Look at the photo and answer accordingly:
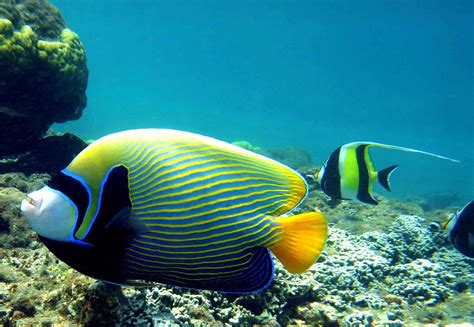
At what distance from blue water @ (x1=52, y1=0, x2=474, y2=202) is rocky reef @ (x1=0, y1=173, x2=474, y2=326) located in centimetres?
2482

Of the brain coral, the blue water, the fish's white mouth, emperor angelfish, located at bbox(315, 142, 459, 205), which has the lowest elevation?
the fish's white mouth

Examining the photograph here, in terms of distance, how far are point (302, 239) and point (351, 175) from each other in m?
2.50

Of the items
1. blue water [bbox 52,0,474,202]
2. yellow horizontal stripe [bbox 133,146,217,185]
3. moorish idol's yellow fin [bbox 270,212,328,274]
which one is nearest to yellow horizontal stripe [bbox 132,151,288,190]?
yellow horizontal stripe [bbox 133,146,217,185]

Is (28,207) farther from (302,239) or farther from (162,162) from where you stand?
(302,239)

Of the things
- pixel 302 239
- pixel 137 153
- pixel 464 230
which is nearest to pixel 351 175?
pixel 464 230

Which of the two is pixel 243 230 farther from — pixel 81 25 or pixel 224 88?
pixel 224 88

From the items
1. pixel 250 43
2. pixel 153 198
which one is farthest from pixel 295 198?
pixel 250 43

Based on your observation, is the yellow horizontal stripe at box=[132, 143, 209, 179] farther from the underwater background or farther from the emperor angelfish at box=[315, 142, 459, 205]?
the emperor angelfish at box=[315, 142, 459, 205]

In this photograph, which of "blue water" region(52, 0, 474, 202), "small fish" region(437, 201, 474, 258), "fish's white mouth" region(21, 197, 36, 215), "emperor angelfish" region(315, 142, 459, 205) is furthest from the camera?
"blue water" region(52, 0, 474, 202)

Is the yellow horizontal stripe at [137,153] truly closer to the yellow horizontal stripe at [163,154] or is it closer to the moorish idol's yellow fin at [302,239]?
the yellow horizontal stripe at [163,154]

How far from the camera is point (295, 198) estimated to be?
106cm

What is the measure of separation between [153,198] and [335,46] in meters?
73.5

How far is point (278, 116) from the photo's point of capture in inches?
4557

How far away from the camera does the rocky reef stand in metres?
1.83
